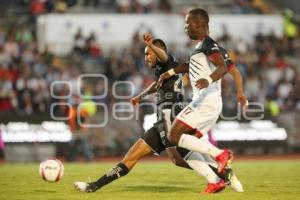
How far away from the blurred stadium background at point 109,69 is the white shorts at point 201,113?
10.7m

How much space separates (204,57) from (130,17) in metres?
16.8

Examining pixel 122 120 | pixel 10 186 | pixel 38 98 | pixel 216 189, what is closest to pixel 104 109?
pixel 122 120

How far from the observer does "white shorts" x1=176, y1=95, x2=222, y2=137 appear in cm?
1060

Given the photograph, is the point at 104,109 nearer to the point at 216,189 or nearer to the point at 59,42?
the point at 59,42

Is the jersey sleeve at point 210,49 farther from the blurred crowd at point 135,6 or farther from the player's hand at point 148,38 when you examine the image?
the blurred crowd at point 135,6

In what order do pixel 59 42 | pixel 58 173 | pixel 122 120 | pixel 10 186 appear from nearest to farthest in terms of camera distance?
1. pixel 58 173
2. pixel 10 186
3. pixel 122 120
4. pixel 59 42

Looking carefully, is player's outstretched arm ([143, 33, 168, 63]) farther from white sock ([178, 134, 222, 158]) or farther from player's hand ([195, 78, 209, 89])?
white sock ([178, 134, 222, 158])

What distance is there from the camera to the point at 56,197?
10734mm

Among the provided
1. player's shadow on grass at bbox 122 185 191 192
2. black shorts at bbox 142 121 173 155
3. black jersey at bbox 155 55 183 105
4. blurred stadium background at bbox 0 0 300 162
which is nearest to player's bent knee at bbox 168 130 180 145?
black shorts at bbox 142 121 173 155

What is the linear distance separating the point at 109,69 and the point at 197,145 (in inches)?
587

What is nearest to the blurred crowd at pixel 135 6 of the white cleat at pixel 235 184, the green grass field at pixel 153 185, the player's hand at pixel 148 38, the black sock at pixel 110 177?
the green grass field at pixel 153 185

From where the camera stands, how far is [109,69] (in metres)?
25.2

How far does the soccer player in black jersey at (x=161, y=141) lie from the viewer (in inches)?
438

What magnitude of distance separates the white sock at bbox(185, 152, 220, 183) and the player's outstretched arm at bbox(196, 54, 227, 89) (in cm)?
149
